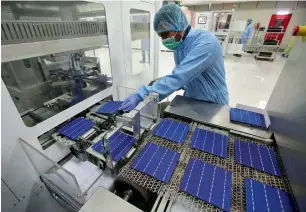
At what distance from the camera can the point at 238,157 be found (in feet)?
2.41

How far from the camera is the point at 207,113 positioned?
1.07 metres

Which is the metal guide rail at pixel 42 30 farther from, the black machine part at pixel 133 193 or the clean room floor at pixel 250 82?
the clean room floor at pixel 250 82

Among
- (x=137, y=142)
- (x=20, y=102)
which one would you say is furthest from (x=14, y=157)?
(x=137, y=142)

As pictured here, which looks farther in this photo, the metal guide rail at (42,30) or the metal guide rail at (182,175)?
the metal guide rail at (42,30)

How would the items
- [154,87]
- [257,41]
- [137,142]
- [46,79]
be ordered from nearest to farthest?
[137,142] < [154,87] < [46,79] < [257,41]

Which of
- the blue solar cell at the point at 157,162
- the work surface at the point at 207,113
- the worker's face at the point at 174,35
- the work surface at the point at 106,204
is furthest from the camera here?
the worker's face at the point at 174,35

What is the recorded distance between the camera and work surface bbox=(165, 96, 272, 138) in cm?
92

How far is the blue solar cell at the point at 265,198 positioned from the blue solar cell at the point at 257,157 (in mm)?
96

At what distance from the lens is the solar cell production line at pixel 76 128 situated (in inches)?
38.1

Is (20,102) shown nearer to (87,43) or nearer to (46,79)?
(46,79)

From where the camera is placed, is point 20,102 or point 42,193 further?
point 42,193

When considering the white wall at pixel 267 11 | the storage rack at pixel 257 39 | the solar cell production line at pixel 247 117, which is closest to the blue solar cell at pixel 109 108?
the solar cell production line at pixel 247 117

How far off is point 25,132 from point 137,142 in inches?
23.6

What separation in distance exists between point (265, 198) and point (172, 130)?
1.61 feet
